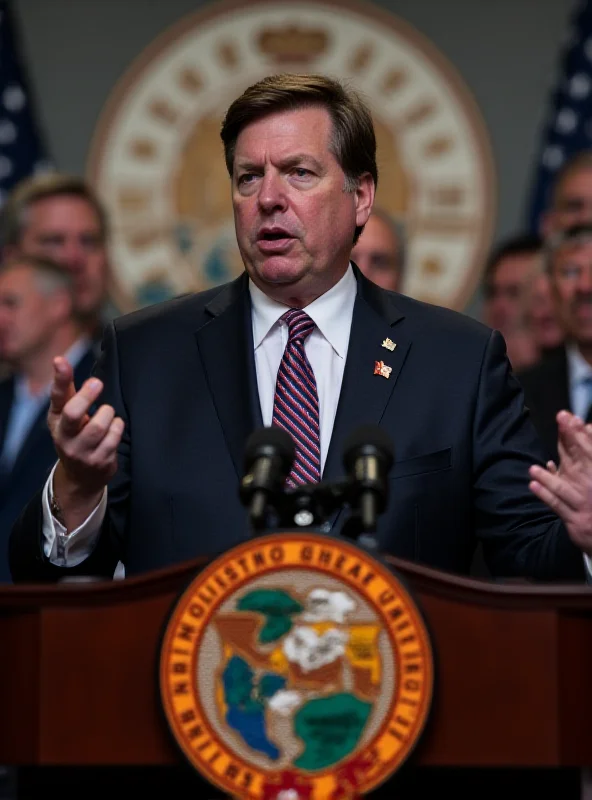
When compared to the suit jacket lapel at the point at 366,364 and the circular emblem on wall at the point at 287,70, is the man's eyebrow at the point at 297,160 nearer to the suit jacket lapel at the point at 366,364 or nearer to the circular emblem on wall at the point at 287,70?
the suit jacket lapel at the point at 366,364

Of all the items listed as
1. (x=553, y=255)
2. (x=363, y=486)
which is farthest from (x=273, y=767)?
(x=553, y=255)

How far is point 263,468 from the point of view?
6.10 feet

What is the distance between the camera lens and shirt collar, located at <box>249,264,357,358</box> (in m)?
2.74

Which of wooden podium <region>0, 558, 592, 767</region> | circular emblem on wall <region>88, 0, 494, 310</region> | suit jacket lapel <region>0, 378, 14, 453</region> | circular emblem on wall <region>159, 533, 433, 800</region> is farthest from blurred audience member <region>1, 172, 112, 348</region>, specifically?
circular emblem on wall <region>159, 533, 433, 800</region>

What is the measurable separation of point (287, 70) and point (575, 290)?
5.91 feet

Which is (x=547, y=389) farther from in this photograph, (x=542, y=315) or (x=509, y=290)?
(x=509, y=290)

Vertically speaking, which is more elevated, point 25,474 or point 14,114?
point 14,114

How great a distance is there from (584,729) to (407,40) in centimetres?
505

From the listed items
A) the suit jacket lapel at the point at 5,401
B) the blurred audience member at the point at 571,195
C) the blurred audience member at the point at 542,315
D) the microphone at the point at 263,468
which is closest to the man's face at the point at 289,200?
the microphone at the point at 263,468

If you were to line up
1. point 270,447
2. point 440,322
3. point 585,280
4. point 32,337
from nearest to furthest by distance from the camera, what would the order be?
point 270,447, point 440,322, point 585,280, point 32,337

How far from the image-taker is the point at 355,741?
1777 mm

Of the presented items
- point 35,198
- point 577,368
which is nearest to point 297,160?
point 577,368

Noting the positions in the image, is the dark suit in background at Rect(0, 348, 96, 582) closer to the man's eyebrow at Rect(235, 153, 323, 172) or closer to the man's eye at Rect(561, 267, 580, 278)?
the man's eye at Rect(561, 267, 580, 278)

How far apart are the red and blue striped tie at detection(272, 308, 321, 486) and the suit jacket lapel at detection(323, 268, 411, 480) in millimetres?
33
